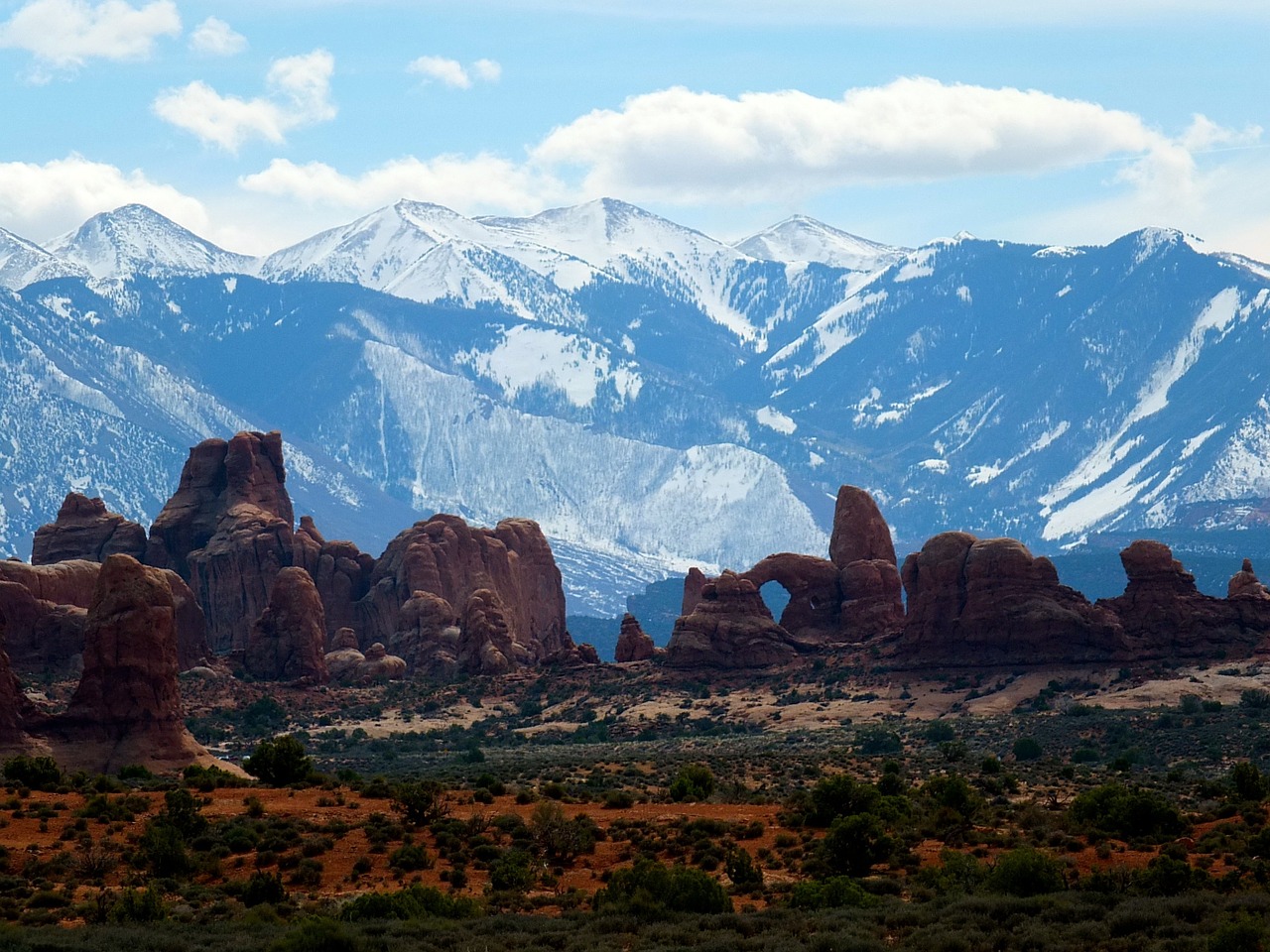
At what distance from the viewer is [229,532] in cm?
17962

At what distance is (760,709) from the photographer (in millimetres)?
135750

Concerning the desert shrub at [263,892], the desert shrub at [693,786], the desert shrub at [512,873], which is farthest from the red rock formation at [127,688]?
the desert shrub at [263,892]

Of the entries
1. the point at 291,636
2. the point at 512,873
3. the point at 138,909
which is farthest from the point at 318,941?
the point at 291,636

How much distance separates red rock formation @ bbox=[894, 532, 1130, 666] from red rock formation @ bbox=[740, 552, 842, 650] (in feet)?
46.2

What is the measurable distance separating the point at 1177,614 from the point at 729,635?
98.0 ft

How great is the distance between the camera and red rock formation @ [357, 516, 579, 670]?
175000mm

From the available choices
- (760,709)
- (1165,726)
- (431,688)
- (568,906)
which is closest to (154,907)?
(568,906)

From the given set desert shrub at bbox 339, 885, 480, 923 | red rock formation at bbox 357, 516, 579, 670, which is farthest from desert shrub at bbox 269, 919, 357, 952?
red rock formation at bbox 357, 516, 579, 670

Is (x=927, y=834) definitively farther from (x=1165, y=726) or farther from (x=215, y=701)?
(x=215, y=701)

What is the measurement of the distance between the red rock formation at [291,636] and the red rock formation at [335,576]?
64.3ft

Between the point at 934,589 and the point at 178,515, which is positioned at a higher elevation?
the point at 178,515

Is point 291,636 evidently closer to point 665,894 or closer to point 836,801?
point 836,801

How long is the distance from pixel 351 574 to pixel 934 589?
183ft

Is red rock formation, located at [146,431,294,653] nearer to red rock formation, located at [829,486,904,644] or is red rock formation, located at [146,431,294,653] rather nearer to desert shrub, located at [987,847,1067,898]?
red rock formation, located at [829,486,904,644]
